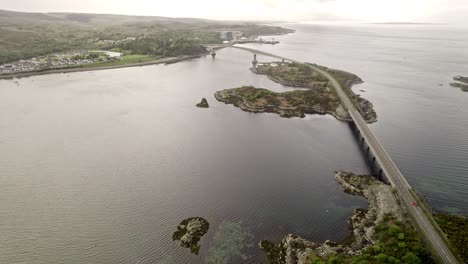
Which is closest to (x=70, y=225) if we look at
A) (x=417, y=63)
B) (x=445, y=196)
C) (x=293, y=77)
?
(x=445, y=196)

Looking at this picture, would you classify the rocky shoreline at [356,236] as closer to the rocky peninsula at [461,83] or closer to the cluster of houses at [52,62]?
the rocky peninsula at [461,83]

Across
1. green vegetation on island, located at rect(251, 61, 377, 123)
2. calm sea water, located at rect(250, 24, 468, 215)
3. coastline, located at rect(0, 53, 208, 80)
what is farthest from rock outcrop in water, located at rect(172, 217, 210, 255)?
coastline, located at rect(0, 53, 208, 80)

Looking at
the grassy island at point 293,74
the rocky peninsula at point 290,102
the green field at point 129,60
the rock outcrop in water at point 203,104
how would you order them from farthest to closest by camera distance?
the green field at point 129,60 < the grassy island at point 293,74 < the rock outcrop in water at point 203,104 < the rocky peninsula at point 290,102

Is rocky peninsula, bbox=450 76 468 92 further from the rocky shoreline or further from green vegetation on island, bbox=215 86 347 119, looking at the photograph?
the rocky shoreline

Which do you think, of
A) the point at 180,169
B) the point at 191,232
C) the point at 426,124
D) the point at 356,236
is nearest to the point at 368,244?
the point at 356,236

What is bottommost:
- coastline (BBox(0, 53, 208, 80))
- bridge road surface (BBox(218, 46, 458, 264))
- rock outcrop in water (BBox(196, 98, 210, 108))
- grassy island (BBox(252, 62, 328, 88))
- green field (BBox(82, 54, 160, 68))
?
rock outcrop in water (BBox(196, 98, 210, 108))

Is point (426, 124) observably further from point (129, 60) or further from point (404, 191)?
point (129, 60)

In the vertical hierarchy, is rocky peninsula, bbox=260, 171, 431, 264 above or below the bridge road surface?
below

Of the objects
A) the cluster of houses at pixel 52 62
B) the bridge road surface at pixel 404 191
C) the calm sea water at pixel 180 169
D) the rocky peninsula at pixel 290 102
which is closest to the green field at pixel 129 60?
the cluster of houses at pixel 52 62
